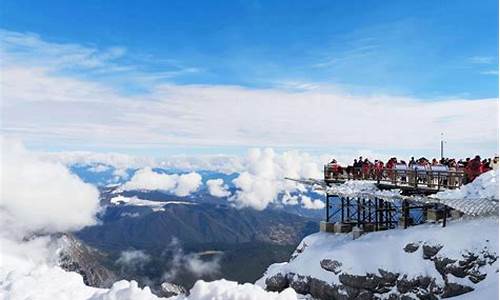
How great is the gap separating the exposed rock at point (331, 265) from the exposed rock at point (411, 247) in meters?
3.85

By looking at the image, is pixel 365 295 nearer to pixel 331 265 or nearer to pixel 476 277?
pixel 331 265

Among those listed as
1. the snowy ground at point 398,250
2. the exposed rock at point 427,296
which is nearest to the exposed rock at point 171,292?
the snowy ground at point 398,250

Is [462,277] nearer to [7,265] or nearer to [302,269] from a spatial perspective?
[302,269]

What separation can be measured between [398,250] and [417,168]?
6512mm

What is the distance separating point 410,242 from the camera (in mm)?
31000

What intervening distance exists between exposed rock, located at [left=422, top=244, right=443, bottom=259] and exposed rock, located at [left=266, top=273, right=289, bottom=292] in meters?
8.92

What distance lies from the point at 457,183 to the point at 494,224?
4657mm

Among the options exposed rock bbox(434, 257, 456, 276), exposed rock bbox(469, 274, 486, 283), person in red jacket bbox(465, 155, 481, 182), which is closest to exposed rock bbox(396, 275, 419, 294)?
exposed rock bbox(434, 257, 456, 276)

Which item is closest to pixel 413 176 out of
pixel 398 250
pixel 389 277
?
pixel 398 250

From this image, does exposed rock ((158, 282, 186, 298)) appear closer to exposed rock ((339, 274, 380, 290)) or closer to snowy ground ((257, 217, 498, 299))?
snowy ground ((257, 217, 498, 299))

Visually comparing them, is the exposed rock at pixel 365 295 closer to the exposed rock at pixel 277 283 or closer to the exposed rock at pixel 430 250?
the exposed rock at pixel 430 250

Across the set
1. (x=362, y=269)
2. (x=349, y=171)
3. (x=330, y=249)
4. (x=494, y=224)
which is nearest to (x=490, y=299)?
(x=494, y=224)

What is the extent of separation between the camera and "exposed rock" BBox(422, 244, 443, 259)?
29.3 meters

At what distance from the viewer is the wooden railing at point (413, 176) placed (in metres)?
33.2
